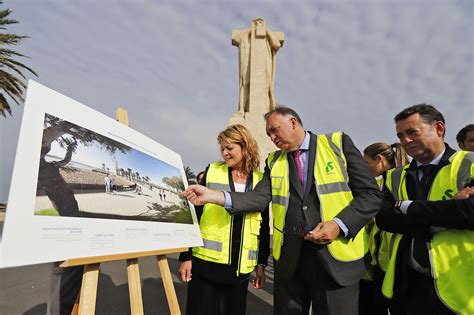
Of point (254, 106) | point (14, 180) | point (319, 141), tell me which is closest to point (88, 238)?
point (14, 180)

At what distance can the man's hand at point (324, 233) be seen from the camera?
1.44 meters

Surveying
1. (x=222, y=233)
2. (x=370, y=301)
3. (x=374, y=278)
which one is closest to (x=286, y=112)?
(x=222, y=233)

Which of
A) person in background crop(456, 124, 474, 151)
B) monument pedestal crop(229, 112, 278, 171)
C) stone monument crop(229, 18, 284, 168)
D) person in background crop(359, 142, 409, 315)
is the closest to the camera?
person in background crop(359, 142, 409, 315)

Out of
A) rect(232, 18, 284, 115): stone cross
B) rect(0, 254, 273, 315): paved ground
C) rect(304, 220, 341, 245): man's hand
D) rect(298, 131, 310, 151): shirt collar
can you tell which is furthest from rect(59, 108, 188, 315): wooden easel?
rect(232, 18, 284, 115): stone cross

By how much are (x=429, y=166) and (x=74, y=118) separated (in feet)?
6.58

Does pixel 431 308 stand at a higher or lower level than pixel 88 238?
lower

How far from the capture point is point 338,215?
1.50 metres

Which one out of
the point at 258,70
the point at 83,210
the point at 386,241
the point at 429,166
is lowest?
the point at 386,241

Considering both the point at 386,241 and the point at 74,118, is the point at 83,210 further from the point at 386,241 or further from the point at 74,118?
the point at 386,241

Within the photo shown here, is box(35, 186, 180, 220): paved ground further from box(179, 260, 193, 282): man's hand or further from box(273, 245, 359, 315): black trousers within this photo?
box(273, 245, 359, 315): black trousers

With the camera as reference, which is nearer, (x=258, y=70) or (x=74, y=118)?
(x=74, y=118)

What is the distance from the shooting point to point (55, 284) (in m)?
1.71

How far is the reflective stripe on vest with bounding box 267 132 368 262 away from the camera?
4.99ft

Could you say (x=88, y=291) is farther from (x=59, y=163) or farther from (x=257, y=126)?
(x=257, y=126)
